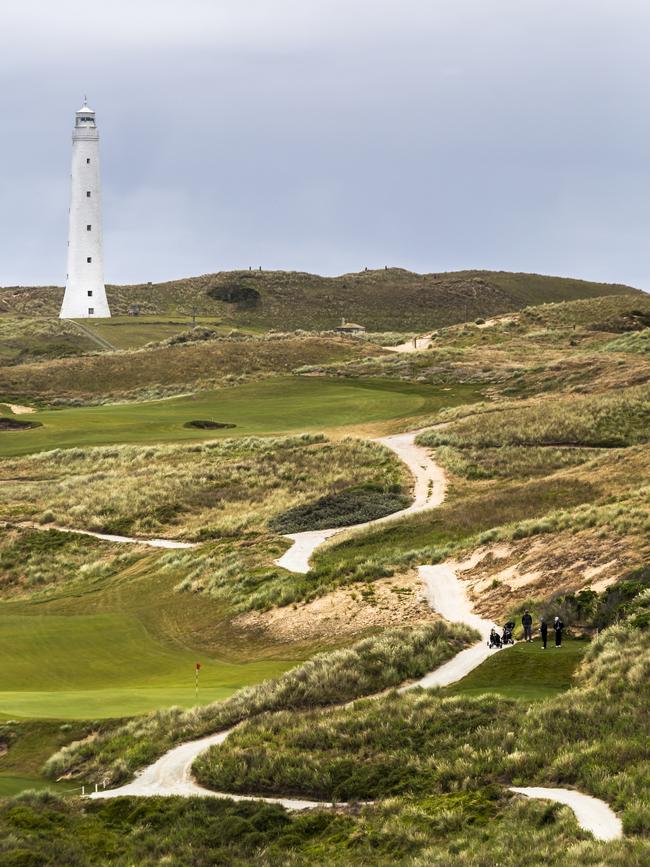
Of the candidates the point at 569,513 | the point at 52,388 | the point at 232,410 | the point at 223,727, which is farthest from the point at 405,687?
the point at 52,388

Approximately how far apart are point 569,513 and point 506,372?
55822mm

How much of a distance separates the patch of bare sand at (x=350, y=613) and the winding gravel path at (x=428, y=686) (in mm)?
603

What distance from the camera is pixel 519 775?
69.1ft

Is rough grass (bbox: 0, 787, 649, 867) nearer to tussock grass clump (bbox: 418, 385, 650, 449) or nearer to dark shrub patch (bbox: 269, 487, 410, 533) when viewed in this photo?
dark shrub patch (bbox: 269, 487, 410, 533)

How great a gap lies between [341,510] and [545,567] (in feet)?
66.3

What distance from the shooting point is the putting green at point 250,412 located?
271ft

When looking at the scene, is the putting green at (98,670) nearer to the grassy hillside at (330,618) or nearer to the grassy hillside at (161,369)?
the grassy hillside at (330,618)

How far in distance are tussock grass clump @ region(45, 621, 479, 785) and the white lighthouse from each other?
10294 cm

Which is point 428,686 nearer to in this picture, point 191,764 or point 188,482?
point 191,764

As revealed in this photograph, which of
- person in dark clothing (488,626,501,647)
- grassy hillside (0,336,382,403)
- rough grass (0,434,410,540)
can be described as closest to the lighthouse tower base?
grassy hillside (0,336,382,403)

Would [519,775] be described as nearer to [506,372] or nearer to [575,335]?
[506,372]

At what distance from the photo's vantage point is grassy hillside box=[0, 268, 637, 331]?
568 feet

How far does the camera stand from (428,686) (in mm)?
27750

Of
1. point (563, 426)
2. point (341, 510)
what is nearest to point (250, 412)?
point (563, 426)
